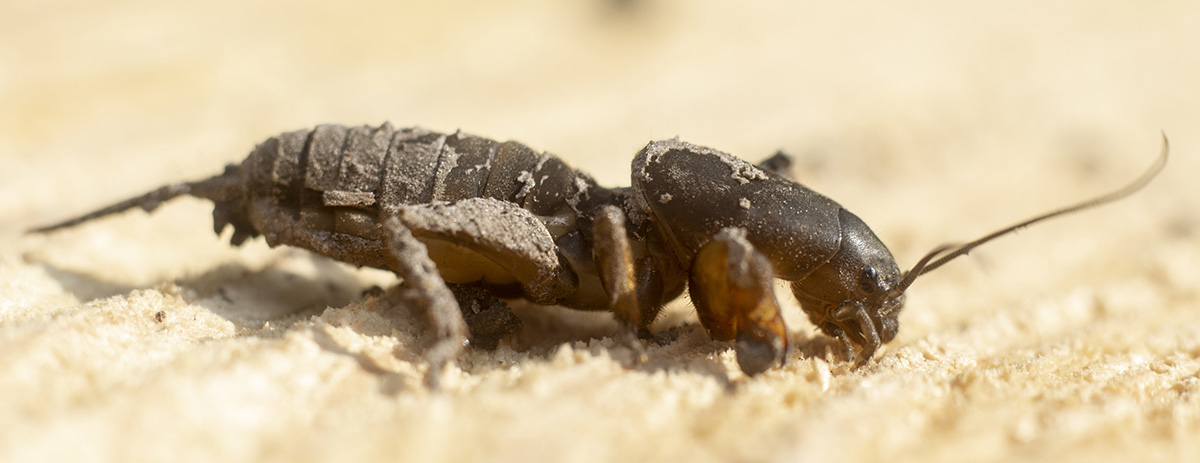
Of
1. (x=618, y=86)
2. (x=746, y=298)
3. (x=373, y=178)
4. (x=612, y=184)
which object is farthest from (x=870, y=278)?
(x=618, y=86)

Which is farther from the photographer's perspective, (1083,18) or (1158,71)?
(1083,18)

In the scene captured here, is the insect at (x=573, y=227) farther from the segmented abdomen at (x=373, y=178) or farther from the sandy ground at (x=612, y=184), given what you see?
the sandy ground at (x=612, y=184)

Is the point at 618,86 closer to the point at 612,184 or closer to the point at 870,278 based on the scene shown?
the point at 612,184

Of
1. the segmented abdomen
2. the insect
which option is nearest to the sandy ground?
the insect

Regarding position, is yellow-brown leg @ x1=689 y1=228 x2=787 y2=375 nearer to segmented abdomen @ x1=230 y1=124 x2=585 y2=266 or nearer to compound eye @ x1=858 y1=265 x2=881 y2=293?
compound eye @ x1=858 y1=265 x2=881 y2=293

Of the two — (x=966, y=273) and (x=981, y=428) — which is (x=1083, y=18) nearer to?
(x=966, y=273)

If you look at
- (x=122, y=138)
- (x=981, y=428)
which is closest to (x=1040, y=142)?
(x=981, y=428)
